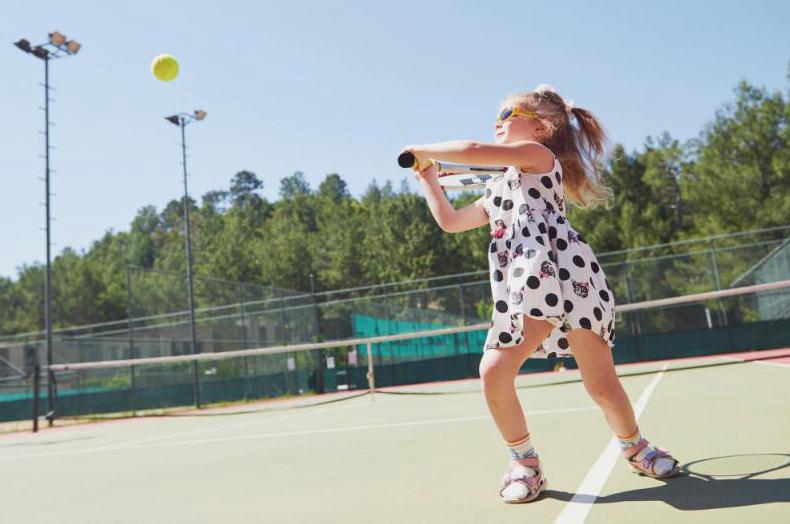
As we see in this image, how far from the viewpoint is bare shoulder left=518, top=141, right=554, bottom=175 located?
2354mm

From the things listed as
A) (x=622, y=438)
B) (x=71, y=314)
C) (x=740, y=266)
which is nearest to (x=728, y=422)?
(x=622, y=438)

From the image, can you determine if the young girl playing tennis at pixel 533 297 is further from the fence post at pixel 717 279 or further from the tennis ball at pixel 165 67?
the fence post at pixel 717 279

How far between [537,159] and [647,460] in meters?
1.07

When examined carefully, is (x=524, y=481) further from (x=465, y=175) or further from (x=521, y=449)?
(x=465, y=175)

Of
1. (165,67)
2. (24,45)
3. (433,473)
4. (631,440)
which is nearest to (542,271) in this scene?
(631,440)

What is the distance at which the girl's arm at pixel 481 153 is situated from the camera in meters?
2.20

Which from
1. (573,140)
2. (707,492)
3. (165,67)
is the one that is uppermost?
(165,67)

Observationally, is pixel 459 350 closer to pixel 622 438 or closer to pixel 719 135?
pixel 622 438

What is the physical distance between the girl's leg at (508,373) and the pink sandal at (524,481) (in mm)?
85

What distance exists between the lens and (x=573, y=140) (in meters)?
2.65

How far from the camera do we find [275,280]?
56.5 metres

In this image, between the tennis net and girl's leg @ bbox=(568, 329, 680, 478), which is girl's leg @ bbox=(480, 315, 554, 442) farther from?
the tennis net

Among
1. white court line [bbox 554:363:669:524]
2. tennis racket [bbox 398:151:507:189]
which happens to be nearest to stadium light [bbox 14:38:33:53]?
tennis racket [bbox 398:151:507:189]

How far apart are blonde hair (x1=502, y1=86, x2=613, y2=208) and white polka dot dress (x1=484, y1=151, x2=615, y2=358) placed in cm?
16
